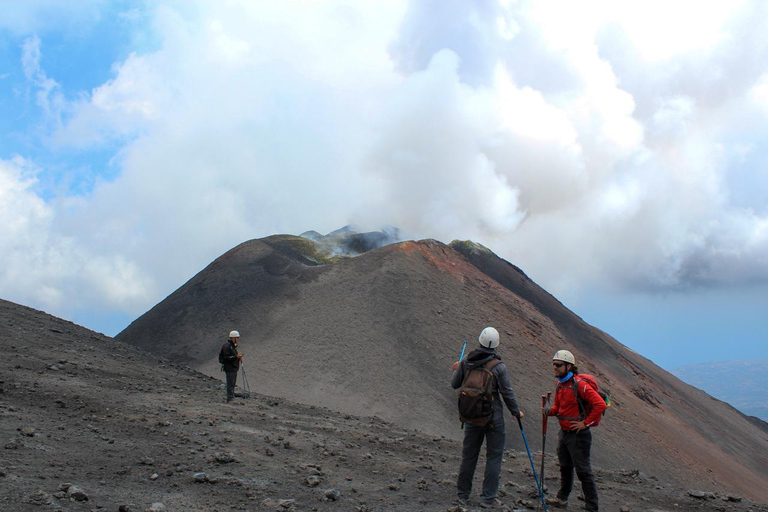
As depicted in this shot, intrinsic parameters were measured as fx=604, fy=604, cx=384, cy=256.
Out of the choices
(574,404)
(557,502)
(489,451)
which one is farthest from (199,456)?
(574,404)

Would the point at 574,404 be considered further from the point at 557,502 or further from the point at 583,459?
the point at 557,502

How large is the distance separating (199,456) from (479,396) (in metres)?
3.72

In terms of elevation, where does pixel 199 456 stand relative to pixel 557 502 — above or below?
below

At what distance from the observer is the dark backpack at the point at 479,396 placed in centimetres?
690

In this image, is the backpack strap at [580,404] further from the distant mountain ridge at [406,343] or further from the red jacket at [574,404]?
the distant mountain ridge at [406,343]

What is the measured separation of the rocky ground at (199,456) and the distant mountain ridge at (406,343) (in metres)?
5.92

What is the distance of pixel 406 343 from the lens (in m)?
21.6

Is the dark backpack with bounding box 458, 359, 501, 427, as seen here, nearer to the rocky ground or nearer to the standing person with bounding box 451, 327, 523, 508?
the standing person with bounding box 451, 327, 523, 508

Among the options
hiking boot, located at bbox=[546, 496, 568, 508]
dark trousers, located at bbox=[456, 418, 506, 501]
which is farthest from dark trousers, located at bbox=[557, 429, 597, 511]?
dark trousers, located at bbox=[456, 418, 506, 501]

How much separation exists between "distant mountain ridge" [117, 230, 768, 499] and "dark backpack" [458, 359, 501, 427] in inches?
411

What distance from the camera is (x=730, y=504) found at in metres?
9.16

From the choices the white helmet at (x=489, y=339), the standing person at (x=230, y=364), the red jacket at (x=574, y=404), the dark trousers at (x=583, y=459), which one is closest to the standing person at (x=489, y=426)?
the white helmet at (x=489, y=339)

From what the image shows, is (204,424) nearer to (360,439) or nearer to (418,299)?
(360,439)

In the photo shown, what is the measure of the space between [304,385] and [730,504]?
13.0 meters
